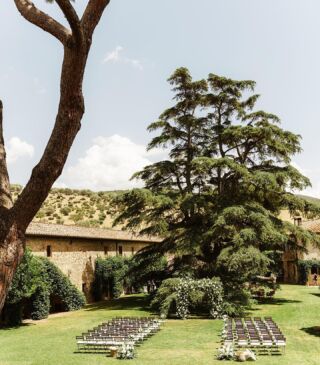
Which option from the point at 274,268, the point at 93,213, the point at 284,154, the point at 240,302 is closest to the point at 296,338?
the point at 240,302

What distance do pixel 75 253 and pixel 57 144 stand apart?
30.3 m

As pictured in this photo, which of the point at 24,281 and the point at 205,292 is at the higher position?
the point at 24,281

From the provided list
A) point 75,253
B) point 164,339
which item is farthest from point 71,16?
point 75,253

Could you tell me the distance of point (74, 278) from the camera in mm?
34500

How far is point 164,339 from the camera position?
20.2 meters

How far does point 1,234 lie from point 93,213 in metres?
74.1

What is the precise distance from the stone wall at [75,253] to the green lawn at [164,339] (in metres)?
3.62

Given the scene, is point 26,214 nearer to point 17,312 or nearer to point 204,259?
point 17,312

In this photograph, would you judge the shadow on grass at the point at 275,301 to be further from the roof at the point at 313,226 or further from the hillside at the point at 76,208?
the hillside at the point at 76,208

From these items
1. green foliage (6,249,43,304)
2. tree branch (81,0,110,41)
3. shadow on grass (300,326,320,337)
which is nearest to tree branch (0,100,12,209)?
tree branch (81,0,110,41)

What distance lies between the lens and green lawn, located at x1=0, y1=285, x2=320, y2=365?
16.5 m

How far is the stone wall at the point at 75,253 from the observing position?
101 ft

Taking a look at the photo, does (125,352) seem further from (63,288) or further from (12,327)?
(63,288)

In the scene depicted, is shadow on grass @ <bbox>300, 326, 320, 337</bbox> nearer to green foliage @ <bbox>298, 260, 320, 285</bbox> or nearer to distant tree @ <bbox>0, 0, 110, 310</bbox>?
distant tree @ <bbox>0, 0, 110, 310</bbox>
